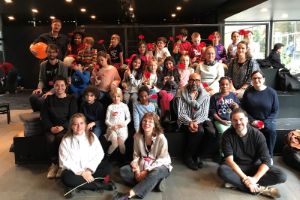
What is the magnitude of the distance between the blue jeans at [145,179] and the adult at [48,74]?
1763 millimetres

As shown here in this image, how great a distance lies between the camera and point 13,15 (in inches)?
430

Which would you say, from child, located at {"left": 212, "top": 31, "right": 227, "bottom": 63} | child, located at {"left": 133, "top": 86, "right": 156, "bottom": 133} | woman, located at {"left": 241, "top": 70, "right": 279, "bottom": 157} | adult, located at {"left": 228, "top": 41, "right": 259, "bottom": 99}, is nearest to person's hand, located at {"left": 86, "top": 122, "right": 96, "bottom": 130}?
child, located at {"left": 133, "top": 86, "right": 156, "bottom": 133}

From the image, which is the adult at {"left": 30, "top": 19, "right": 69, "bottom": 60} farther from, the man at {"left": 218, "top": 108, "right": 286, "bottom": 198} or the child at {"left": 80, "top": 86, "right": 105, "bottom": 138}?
the man at {"left": 218, "top": 108, "right": 286, "bottom": 198}

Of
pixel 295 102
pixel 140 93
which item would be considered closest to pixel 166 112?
pixel 140 93

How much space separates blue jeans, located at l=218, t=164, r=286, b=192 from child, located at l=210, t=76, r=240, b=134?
28.3 inches

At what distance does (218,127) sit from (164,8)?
706cm

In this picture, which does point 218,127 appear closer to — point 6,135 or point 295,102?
point 295,102

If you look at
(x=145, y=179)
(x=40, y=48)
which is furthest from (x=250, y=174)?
(x=40, y=48)

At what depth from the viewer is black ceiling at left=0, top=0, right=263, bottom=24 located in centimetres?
874

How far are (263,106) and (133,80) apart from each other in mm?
1630

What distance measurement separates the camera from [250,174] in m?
2.97

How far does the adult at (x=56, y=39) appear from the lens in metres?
4.70

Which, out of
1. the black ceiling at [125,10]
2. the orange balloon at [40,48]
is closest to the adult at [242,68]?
the orange balloon at [40,48]

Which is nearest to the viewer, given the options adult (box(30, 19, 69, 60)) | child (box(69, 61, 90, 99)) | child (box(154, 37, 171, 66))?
child (box(69, 61, 90, 99))
